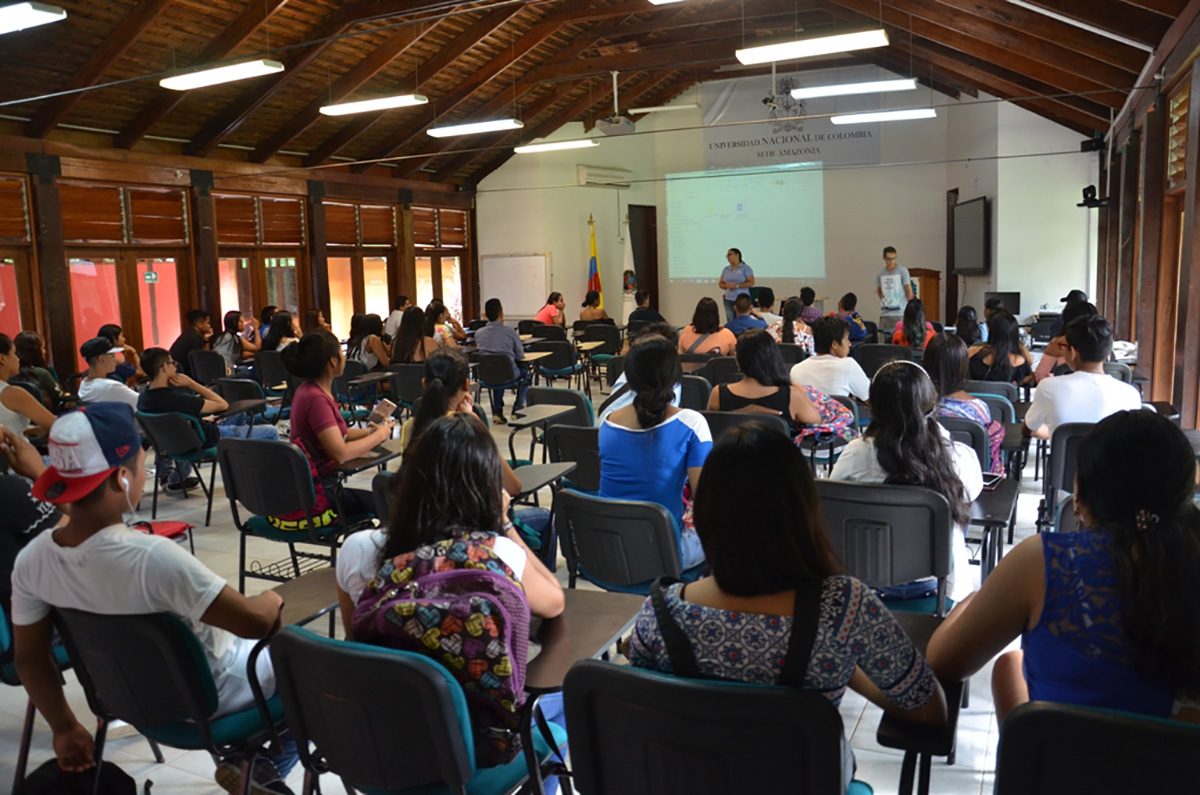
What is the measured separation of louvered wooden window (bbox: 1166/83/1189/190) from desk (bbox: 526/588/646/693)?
211 inches

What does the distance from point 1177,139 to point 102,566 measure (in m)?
6.90

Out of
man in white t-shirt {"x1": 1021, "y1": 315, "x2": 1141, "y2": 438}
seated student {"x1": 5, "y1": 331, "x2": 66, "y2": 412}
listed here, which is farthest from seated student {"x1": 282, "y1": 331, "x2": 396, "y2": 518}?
man in white t-shirt {"x1": 1021, "y1": 315, "x2": 1141, "y2": 438}

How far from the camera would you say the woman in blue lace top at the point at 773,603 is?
4.76 feet

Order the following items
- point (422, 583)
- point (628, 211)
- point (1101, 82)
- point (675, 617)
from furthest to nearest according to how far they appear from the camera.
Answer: point (628, 211)
point (1101, 82)
point (422, 583)
point (675, 617)

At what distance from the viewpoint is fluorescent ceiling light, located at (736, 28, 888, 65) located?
679cm

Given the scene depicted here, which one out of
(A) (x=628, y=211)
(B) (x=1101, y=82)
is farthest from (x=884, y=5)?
(A) (x=628, y=211)

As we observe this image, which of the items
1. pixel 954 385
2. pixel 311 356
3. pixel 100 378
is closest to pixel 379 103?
pixel 100 378

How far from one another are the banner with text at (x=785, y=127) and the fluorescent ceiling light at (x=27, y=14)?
9.74 meters

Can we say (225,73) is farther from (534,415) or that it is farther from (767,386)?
(767,386)

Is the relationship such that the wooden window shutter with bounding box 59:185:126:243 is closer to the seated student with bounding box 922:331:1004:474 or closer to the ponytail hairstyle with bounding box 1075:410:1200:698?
the seated student with bounding box 922:331:1004:474

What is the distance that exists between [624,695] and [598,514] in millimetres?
1419

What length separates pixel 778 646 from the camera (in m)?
1.45

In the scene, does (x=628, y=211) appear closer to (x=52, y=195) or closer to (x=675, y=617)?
(x=52, y=195)

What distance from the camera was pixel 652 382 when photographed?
323 cm
